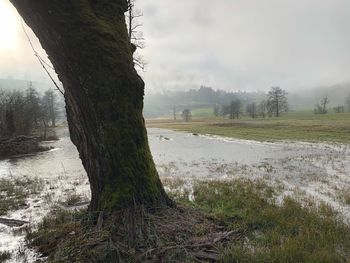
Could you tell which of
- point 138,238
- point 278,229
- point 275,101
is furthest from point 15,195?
point 275,101

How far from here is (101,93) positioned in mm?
5777

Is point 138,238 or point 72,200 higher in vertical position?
point 138,238

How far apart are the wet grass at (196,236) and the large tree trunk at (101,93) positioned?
540mm

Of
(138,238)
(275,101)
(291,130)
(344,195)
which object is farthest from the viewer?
(275,101)

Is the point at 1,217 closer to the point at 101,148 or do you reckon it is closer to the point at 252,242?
the point at 101,148

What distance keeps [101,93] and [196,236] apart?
3.21 metres

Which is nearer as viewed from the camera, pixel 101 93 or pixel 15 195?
pixel 101 93

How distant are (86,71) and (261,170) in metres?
13.9

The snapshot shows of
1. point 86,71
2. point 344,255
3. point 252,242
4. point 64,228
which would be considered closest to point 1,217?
point 64,228

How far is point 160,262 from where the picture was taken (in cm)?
483

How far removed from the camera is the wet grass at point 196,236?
4.93 metres

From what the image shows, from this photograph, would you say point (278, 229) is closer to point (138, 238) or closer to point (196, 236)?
point (196, 236)

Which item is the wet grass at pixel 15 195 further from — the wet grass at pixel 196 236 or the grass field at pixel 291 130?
the grass field at pixel 291 130

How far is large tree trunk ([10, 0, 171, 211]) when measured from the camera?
5500mm
